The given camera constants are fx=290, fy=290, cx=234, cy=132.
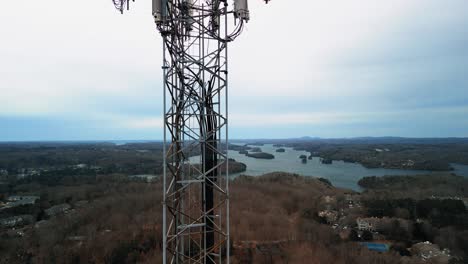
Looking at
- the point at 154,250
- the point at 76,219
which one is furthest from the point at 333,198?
the point at 76,219

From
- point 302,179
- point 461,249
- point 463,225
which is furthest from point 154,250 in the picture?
point 302,179

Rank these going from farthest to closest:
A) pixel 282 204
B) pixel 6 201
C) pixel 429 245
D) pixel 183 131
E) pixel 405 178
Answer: pixel 405 178, pixel 6 201, pixel 282 204, pixel 429 245, pixel 183 131

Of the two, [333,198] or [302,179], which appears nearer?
[333,198]

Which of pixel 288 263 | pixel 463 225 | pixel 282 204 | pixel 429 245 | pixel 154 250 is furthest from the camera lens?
pixel 282 204

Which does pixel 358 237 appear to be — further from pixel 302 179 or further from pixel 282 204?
pixel 302 179

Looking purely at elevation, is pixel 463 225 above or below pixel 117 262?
below

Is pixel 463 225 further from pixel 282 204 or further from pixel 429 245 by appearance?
pixel 282 204

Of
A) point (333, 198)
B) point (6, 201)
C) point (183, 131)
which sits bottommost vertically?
point (6, 201)

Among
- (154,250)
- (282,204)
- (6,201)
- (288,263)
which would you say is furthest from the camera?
(6,201)

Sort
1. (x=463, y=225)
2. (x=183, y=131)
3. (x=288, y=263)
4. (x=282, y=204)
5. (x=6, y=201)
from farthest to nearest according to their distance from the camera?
(x=6, y=201)
(x=282, y=204)
(x=463, y=225)
(x=288, y=263)
(x=183, y=131)
